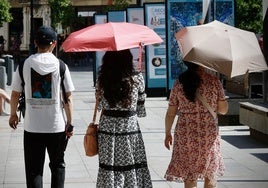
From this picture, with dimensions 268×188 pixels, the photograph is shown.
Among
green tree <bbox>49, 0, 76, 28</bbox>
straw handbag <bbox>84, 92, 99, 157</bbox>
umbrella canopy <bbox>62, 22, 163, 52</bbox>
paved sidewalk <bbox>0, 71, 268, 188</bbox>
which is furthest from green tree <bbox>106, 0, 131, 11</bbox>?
straw handbag <bbox>84, 92, 99, 157</bbox>

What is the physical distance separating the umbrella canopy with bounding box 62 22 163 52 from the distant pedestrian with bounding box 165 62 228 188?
533mm

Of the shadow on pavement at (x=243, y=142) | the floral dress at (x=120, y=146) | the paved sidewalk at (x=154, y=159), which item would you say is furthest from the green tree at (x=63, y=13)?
the floral dress at (x=120, y=146)

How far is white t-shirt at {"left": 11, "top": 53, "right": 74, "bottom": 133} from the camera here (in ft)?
21.7

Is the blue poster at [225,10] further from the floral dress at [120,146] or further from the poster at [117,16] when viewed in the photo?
the floral dress at [120,146]

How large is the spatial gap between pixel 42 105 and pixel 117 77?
0.91 m

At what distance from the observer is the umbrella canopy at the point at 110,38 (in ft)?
20.2

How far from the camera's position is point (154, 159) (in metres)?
10.3

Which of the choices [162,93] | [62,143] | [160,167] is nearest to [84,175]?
[160,167]

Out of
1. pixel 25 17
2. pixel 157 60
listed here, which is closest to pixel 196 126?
pixel 157 60

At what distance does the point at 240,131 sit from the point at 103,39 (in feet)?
26.7

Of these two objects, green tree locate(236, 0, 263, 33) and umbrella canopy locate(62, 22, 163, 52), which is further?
green tree locate(236, 0, 263, 33)

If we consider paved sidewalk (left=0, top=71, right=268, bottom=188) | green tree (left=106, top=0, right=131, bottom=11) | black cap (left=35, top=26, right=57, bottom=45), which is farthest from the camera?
green tree (left=106, top=0, right=131, bottom=11)

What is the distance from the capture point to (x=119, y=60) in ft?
20.2

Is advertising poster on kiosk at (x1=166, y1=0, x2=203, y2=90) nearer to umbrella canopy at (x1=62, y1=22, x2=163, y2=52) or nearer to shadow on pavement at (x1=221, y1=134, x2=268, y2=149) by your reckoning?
shadow on pavement at (x1=221, y1=134, x2=268, y2=149)
